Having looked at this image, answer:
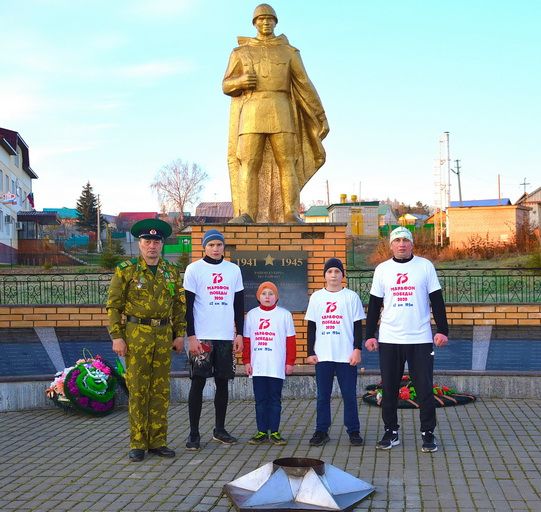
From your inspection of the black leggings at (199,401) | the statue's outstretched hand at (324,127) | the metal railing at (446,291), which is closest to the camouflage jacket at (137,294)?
the black leggings at (199,401)

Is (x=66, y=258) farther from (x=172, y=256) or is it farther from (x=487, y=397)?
(x=487, y=397)

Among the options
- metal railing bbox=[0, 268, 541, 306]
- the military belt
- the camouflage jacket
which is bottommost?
metal railing bbox=[0, 268, 541, 306]

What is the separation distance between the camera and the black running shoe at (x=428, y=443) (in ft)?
17.2

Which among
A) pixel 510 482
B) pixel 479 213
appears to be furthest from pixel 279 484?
pixel 479 213

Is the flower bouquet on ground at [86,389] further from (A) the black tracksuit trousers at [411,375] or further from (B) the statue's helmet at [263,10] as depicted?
(B) the statue's helmet at [263,10]

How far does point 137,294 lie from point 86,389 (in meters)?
1.81

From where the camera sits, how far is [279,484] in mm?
4066

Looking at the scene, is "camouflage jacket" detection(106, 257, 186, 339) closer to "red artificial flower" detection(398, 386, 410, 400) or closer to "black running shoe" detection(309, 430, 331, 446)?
"black running shoe" detection(309, 430, 331, 446)

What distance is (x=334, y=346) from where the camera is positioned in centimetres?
558

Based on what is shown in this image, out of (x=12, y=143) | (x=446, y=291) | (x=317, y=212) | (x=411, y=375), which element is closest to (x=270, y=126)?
(x=411, y=375)

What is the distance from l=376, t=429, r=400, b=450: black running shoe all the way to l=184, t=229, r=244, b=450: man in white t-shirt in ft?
3.53

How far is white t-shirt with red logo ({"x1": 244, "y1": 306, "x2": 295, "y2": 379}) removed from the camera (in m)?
5.66

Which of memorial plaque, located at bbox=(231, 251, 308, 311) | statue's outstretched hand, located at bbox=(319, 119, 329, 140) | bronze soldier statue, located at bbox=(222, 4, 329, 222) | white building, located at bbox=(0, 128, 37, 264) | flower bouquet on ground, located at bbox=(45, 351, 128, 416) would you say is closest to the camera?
flower bouquet on ground, located at bbox=(45, 351, 128, 416)

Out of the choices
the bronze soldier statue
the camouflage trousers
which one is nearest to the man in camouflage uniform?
the camouflage trousers
